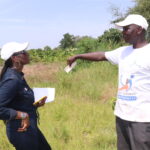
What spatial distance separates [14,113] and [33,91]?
44 centimetres

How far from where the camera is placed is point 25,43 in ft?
10.2

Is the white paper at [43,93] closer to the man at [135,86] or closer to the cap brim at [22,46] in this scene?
the cap brim at [22,46]

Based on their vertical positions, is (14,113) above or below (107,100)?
above

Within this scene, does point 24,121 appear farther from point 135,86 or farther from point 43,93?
point 135,86

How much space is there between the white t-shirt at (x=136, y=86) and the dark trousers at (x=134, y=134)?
0.06m

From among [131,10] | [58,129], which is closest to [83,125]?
[58,129]

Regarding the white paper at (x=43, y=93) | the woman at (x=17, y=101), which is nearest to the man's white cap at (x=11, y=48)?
the woman at (x=17, y=101)

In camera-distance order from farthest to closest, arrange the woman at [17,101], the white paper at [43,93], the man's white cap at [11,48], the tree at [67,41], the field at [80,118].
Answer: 1. the tree at [67,41]
2. the field at [80,118]
3. the white paper at [43,93]
4. the man's white cap at [11,48]
5. the woman at [17,101]

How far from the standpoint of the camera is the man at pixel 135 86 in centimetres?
304

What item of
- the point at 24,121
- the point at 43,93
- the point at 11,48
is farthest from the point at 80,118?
the point at 11,48

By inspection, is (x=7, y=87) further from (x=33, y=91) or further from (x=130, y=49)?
(x=130, y=49)

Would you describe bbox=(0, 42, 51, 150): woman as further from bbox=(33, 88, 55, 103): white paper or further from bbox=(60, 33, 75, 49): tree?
bbox=(60, 33, 75, 49): tree

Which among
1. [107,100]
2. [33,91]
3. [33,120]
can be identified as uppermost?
[33,91]

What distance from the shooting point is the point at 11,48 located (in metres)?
3.06
